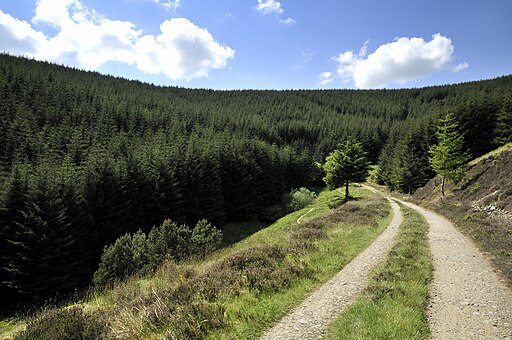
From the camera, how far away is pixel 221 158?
253 ft

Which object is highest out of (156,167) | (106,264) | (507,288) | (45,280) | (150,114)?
(150,114)

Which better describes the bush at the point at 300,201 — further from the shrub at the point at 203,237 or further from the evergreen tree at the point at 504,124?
the evergreen tree at the point at 504,124

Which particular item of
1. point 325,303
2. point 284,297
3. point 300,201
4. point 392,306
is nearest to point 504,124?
point 300,201

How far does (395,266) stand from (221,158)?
67.0 m

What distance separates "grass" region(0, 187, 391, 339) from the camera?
24.7 ft

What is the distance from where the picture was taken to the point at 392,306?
27.5 feet

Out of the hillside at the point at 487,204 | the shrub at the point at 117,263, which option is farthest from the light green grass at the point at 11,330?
the hillside at the point at 487,204

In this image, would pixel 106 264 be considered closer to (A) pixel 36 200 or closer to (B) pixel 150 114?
(A) pixel 36 200

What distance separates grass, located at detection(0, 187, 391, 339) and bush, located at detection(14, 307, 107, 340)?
0.02 meters

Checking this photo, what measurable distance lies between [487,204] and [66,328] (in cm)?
3352

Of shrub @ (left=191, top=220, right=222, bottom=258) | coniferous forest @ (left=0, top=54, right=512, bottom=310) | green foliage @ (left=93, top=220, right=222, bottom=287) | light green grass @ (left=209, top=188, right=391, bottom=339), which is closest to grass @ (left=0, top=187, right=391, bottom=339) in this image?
light green grass @ (left=209, top=188, right=391, bottom=339)

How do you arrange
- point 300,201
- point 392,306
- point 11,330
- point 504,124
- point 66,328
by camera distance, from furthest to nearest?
point 300,201 < point 504,124 < point 11,330 < point 392,306 < point 66,328

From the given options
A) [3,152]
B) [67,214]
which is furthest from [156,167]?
[3,152]

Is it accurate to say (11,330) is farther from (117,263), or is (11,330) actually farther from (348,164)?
(348,164)
